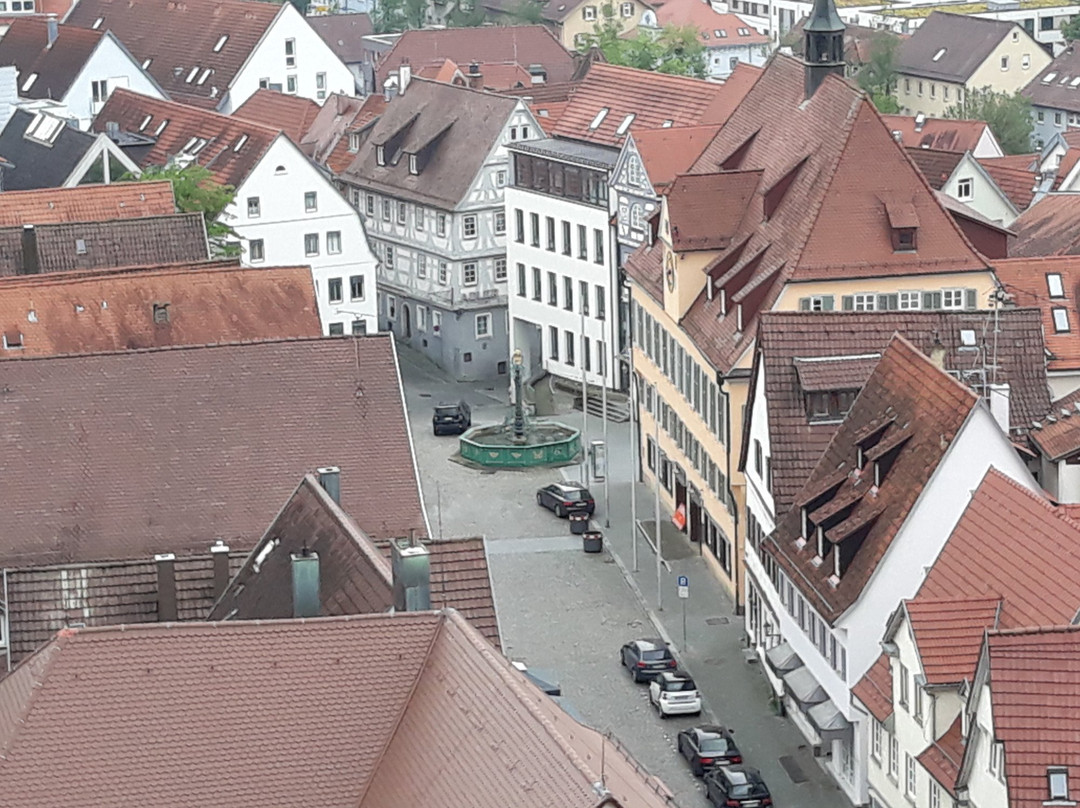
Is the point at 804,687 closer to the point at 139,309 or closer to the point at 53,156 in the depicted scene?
the point at 139,309

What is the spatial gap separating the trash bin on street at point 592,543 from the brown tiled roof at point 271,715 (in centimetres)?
4180

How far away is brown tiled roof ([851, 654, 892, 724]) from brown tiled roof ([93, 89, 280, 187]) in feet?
Result: 159

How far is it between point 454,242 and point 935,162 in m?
18.2

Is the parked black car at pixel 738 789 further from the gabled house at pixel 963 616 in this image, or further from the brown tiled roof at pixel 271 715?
the brown tiled roof at pixel 271 715

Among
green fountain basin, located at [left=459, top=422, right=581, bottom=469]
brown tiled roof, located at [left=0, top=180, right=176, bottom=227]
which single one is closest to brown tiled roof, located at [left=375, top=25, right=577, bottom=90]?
green fountain basin, located at [left=459, top=422, right=581, bottom=469]

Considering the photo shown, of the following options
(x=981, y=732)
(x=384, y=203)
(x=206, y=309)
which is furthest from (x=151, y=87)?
(x=981, y=732)

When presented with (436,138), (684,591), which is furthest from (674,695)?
(436,138)

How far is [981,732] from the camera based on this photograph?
1860 inches

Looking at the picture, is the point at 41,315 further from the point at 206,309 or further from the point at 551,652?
the point at 551,652

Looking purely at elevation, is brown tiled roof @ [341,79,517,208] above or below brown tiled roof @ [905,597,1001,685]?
below

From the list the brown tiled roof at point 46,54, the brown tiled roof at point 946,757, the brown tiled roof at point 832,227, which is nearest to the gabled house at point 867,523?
the brown tiled roof at point 946,757

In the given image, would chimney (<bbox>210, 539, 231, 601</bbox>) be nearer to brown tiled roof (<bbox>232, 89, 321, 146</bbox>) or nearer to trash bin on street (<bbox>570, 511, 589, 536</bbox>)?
trash bin on street (<bbox>570, 511, 589, 536</bbox>)

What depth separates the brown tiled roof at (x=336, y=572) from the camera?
144ft

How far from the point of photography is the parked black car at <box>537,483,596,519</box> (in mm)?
82625
